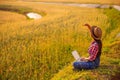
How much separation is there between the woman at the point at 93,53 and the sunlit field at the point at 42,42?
560mm

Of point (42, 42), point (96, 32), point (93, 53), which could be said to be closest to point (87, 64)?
point (93, 53)

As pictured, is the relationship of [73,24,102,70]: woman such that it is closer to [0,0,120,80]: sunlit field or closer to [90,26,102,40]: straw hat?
[90,26,102,40]: straw hat

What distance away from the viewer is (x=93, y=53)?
4656 mm

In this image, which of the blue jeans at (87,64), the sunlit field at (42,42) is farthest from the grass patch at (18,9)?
the blue jeans at (87,64)

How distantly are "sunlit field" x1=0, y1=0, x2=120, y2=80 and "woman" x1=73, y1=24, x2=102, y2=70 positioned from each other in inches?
22.0

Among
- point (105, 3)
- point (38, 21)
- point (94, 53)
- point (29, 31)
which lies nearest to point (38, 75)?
point (94, 53)

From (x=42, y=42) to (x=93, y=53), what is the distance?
1345mm

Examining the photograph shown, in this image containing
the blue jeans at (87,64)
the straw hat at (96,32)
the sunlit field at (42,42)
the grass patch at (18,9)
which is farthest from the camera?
the grass patch at (18,9)

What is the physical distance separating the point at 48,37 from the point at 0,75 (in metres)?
1.32

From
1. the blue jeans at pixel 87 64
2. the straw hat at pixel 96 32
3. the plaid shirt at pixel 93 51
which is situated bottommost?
the blue jeans at pixel 87 64

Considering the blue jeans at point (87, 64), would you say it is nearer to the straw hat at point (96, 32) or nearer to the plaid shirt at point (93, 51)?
the plaid shirt at point (93, 51)

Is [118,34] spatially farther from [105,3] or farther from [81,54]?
[105,3]

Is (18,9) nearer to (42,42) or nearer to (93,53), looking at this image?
(42,42)

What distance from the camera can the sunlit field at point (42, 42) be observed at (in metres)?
5.11
